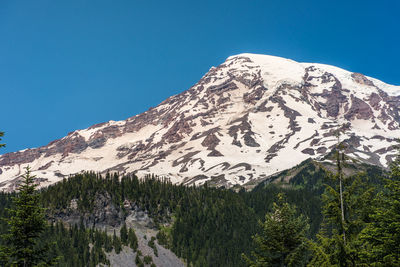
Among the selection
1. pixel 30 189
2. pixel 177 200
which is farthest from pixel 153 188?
pixel 30 189

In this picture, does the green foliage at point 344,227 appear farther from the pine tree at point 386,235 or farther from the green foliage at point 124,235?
the green foliage at point 124,235

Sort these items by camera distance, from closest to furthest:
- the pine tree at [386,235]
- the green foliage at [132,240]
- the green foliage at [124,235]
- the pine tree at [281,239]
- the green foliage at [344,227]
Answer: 1. the green foliage at [344,227]
2. the pine tree at [386,235]
3. the pine tree at [281,239]
4. the green foliage at [132,240]
5. the green foliage at [124,235]

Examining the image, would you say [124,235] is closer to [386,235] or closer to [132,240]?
[132,240]

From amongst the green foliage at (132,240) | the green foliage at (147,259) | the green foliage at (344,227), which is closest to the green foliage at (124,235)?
the green foliage at (132,240)

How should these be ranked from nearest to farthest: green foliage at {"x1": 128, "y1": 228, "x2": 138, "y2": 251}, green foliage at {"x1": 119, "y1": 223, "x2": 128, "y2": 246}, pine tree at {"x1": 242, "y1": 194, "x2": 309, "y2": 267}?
pine tree at {"x1": 242, "y1": 194, "x2": 309, "y2": 267}, green foliage at {"x1": 128, "y1": 228, "x2": 138, "y2": 251}, green foliage at {"x1": 119, "y1": 223, "x2": 128, "y2": 246}

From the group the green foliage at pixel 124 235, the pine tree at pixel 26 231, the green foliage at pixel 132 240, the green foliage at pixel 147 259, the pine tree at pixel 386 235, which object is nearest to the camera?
the pine tree at pixel 386 235

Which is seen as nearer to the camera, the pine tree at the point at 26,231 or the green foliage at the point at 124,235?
the pine tree at the point at 26,231

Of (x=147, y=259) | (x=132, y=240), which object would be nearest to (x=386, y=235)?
(x=147, y=259)

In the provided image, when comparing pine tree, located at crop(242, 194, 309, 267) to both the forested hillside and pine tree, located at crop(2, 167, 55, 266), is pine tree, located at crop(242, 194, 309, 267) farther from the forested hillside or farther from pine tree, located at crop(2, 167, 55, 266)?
the forested hillside

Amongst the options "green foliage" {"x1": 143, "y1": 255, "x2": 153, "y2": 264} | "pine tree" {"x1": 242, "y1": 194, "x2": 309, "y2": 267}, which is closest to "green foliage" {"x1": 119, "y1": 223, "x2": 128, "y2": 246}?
"green foliage" {"x1": 143, "y1": 255, "x2": 153, "y2": 264}

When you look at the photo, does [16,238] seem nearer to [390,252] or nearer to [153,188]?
[390,252]

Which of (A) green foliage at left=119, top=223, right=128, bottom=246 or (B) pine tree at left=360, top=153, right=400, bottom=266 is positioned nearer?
(B) pine tree at left=360, top=153, right=400, bottom=266

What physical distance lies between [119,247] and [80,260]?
1578 centimetres

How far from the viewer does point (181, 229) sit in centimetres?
16212
